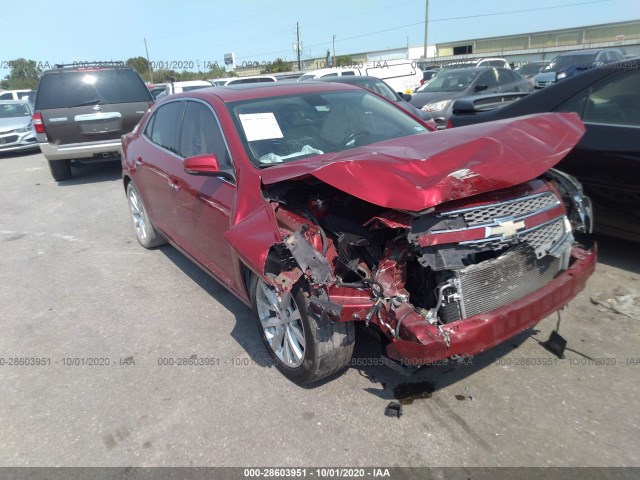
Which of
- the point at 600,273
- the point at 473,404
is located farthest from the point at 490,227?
the point at 600,273

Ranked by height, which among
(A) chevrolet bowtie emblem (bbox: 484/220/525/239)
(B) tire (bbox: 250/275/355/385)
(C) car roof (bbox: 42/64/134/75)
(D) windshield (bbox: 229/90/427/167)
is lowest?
(B) tire (bbox: 250/275/355/385)

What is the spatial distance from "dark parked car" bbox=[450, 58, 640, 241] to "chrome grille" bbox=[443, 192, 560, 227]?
1.38m

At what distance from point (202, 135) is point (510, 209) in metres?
2.44

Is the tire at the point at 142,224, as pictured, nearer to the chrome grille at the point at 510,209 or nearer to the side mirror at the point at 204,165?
the side mirror at the point at 204,165

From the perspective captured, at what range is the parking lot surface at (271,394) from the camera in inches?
102

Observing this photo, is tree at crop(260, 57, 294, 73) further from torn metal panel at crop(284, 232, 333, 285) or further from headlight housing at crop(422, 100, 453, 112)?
torn metal panel at crop(284, 232, 333, 285)

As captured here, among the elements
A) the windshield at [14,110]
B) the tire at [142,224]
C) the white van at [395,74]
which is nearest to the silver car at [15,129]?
the windshield at [14,110]

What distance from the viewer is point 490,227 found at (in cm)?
253

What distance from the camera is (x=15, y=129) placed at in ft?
46.3

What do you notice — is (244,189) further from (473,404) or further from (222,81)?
(222,81)

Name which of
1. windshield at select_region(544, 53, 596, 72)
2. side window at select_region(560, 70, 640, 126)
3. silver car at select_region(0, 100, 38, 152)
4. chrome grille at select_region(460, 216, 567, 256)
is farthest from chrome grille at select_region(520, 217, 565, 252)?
windshield at select_region(544, 53, 596, 72)

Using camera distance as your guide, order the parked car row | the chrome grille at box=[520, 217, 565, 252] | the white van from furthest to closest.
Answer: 1. the white van
2. the chrome grille at box=[520, 217, 565, 252]
3. the parked car row

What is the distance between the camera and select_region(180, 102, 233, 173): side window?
3.59m

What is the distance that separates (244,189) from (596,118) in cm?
307
